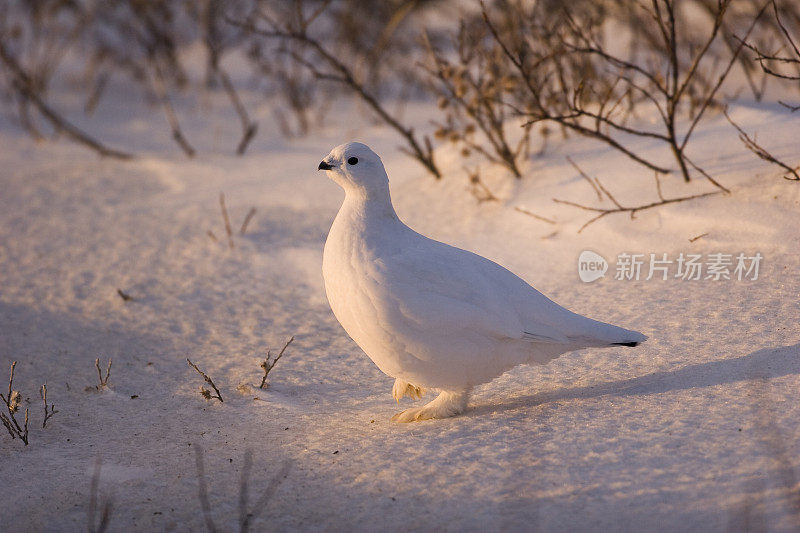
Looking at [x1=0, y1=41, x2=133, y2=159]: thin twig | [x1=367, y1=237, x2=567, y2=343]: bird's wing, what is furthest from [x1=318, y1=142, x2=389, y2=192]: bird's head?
[x1=0, y1=41, x2=133, y2=159]: thin twig

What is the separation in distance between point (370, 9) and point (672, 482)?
308 inches

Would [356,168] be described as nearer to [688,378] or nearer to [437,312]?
[437,312]

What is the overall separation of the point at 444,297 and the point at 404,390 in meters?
0.51

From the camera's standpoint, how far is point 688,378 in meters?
2.74

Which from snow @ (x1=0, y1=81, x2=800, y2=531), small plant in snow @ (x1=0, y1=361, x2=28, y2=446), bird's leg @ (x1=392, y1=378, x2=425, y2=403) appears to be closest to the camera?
snow @ (x1=0, y1=81, x2=800, y2=531)

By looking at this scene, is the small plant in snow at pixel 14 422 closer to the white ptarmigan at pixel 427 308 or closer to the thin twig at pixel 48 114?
the white ptarmigan at pixel 427 308

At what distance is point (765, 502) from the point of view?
197cm

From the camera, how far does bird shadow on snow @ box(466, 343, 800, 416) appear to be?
268cm

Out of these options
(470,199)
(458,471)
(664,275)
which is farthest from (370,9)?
(458,471)

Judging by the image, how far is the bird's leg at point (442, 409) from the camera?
2.73 meters

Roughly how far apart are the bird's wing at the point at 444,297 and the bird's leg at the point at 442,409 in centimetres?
29

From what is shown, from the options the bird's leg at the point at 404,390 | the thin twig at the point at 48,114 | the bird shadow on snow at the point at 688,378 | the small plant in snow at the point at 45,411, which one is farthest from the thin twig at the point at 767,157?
the thin twig at the point at 48,114

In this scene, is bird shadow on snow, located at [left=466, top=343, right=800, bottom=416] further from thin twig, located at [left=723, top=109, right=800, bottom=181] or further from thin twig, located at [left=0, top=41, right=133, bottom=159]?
thin twig, located at [left=0, top=41, right=133, bottom=159]

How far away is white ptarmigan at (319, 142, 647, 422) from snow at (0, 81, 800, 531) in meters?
0.19
